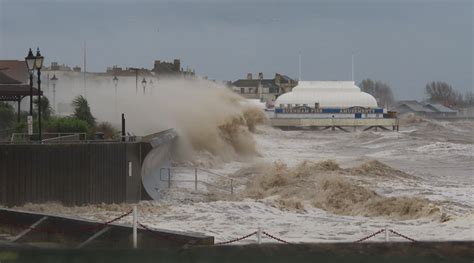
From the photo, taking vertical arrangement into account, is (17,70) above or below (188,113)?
above

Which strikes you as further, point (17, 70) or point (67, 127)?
point (17, 70)

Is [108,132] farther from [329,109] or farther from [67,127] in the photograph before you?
[329,109]

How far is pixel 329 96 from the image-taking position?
15988cm

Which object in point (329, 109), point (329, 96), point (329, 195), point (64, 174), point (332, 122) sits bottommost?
point (332, 122)

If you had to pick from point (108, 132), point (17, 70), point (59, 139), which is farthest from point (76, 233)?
point (17, 70)

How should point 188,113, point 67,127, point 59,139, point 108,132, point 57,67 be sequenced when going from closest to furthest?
point 59,139 < point 67,127 < point 108,132 < point 188,113 < point 57,67

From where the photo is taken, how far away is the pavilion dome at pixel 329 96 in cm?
15738

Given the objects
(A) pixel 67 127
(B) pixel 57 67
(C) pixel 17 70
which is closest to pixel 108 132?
(A) pixel 67 127

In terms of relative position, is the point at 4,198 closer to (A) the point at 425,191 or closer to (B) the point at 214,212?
(B) the point at 214,212

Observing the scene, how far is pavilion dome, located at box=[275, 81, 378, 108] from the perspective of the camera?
15738 cm

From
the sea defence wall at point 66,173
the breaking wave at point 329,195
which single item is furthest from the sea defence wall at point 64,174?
the breaking wave at point 329,195

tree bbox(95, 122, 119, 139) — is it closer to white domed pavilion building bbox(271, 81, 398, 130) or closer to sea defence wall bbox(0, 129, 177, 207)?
sea defence wall bbox(0, 129, 177, 207)

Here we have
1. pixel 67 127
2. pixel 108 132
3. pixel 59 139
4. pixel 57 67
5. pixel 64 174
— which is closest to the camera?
pixel 64 174

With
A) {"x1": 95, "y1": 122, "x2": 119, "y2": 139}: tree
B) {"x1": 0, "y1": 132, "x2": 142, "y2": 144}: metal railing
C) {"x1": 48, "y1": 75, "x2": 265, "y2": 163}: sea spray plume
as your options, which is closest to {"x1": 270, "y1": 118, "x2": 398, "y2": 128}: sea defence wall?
{"x1": 48, "y1": 75, "x2": 265, "y2": 163}: sea spray plume
